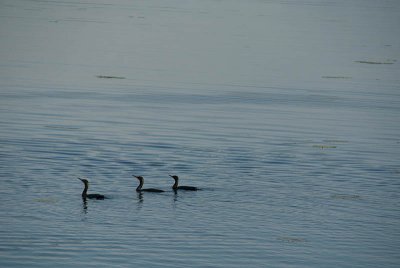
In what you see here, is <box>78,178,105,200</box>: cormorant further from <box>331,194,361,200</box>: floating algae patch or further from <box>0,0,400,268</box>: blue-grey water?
<box>331,194,361,200</box>: floating algae patch

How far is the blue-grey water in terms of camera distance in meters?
19.0

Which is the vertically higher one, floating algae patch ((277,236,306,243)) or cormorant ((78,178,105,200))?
cormorant ((78,178,105,200))

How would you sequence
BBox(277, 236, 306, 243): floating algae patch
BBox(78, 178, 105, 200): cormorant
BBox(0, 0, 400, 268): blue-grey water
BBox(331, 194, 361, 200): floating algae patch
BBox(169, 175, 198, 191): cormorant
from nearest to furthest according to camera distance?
BBox(0, 0, 400, 268): blue-grey water, BBox(277, 236, 306, 243): floating algae patch, BBox(78, 178, 105, 200): cormorant, BBox(169, 175, 198, 191): cormorant, BBox(331, 194, 361, 200): floating algae patch

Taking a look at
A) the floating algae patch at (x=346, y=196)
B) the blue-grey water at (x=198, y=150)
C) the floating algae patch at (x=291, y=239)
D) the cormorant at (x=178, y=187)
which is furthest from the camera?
the floating algae patch at (x=346, y=196)

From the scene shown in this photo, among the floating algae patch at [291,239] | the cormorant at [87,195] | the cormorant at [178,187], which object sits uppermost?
the cormorant at [178,187]

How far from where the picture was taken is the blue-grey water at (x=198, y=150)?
19.0 m

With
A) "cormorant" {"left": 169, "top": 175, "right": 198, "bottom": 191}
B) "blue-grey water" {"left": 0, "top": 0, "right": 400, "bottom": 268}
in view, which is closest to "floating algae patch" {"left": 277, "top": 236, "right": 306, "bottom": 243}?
"blue-grey water" {"left": 0, "top": 0, "right": 400, "bottom": 268}

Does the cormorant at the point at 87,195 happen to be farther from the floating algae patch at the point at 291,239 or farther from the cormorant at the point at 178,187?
the floating algae patch at the point at 291,239

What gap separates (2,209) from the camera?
67.8 feet

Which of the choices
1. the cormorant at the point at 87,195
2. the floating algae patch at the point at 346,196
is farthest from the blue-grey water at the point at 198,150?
the cormorant at the point at 87,195

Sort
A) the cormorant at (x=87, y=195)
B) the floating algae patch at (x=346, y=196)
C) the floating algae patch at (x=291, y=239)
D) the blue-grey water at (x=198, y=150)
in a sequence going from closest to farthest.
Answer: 1. the blue-grey water at (x=198, y=150)
2. the floating algae patch at (x=291, y=239)
3. the cormorant at (x=87, y=195)
4. the floating algae patch at (x=346, y=196)

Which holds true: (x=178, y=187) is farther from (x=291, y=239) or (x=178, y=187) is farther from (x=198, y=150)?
(x=198, y=150)

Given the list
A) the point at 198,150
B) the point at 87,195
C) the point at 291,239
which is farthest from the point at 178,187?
the point at 198,150

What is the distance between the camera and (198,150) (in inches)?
1147
